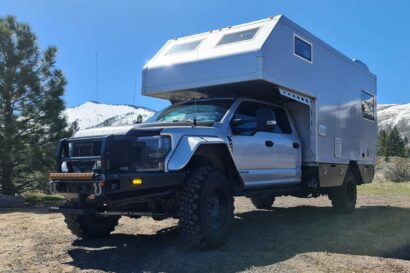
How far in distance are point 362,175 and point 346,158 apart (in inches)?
48.6

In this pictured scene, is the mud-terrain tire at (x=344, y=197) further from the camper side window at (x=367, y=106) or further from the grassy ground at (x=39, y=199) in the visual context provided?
the grassy ground at (x=39, y=199)

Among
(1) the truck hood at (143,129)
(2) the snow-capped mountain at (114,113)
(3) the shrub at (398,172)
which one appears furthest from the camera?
(3) the shrub at (398,172)

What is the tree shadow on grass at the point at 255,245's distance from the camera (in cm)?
548

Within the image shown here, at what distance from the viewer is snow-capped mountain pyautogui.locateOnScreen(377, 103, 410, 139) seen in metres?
119

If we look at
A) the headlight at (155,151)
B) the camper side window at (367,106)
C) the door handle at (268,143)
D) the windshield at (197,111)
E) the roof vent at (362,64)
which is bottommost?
the headlight at (155,151)

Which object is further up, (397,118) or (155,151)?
(397,118)

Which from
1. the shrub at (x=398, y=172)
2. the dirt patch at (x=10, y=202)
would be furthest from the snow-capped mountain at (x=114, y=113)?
the shrub at (x=398, y=172)

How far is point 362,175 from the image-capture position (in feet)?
37.6

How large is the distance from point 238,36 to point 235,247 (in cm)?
344

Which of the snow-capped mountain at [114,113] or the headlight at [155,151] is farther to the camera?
the snow-capped mountain at [114,113]

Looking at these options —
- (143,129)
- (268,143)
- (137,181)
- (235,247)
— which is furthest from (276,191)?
(137,181)

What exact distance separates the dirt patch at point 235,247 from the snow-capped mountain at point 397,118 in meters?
111

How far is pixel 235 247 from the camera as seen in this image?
20.9 ft

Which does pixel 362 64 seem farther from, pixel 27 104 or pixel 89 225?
pixel 27 104
